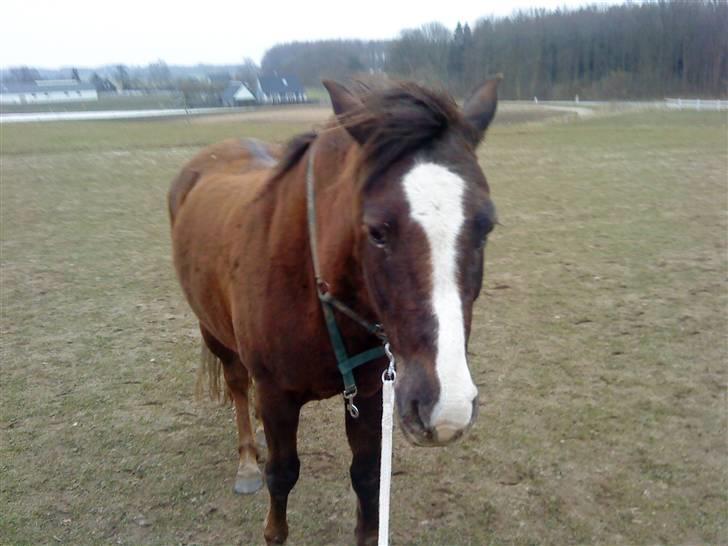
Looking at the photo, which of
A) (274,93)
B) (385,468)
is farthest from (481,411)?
(274,93)

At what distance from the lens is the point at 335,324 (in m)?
1.97

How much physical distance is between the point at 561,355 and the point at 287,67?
20.8 ft

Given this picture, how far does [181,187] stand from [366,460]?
7.28 feet

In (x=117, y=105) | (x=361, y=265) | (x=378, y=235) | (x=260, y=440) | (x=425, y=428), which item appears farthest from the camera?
(x=117, y=105)

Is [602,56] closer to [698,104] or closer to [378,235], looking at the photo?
[698,104]

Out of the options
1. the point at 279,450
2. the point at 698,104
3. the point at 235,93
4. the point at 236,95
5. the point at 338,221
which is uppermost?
the point at 235,93

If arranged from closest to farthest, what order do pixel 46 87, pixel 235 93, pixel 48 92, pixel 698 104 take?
pixel 698 104, pixel 235 93, pixel 48 92, pixel 46 87

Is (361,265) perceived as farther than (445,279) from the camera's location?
Yes

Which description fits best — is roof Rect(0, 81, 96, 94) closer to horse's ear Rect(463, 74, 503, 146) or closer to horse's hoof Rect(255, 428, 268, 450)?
horse's hoof Rect(255, 428, 268, 450)

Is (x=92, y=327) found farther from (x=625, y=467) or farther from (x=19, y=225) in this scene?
(x=19, y=225)

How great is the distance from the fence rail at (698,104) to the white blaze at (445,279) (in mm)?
38505

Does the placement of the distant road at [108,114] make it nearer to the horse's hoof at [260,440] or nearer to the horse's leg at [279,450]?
the horse's hoof at [260,440]

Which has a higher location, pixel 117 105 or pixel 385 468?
pixel 117 105

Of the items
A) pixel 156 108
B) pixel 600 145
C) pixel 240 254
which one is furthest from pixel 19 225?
pixel 156 108
